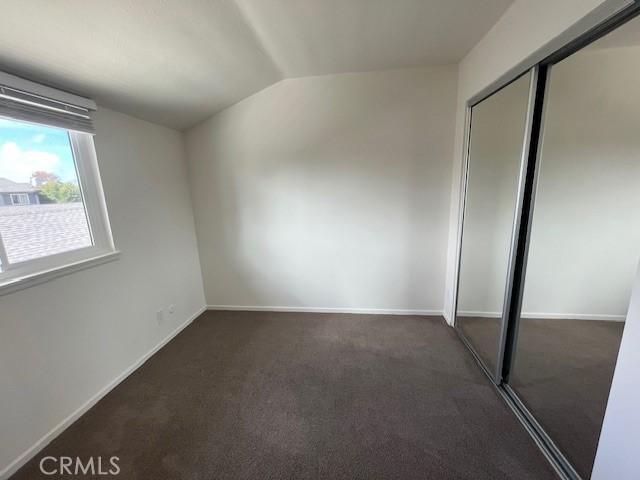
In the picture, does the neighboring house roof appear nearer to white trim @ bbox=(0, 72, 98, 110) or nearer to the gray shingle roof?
the gray shingle roof

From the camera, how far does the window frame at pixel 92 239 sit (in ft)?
4.97

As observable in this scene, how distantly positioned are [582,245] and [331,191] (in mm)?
2147

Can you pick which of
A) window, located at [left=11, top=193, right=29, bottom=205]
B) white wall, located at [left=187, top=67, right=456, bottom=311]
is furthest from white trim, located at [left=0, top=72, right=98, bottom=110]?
white wall, located at [left=187, top=67, right=456, bottom=311]

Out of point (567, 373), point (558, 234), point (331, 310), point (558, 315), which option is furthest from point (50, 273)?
point (558, 315)

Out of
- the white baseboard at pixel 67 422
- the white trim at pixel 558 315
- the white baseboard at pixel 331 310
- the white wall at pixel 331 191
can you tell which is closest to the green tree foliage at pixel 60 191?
the white wall at pixel 331 191

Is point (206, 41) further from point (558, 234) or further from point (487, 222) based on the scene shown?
point (558, 234)

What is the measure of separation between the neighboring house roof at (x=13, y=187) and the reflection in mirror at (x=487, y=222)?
3.15 metres

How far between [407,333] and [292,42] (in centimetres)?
269

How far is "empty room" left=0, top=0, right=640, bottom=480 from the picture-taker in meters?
1.39

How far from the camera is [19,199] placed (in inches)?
58.8

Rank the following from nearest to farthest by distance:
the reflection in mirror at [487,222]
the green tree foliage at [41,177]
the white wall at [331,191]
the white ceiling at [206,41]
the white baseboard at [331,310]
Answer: the white ceiling at [206,41]
the green tree foliage at [41,177]
the reflection in mirror at [487,222]
the white wall at [331,191]
the white baseboard at [331,310]

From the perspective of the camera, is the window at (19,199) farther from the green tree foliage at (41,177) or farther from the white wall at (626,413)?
the white wall at (626,413)

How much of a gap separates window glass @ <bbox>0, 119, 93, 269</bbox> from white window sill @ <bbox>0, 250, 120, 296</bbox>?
0.10m

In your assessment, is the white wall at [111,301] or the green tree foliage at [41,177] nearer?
the white wall at [111,301]
